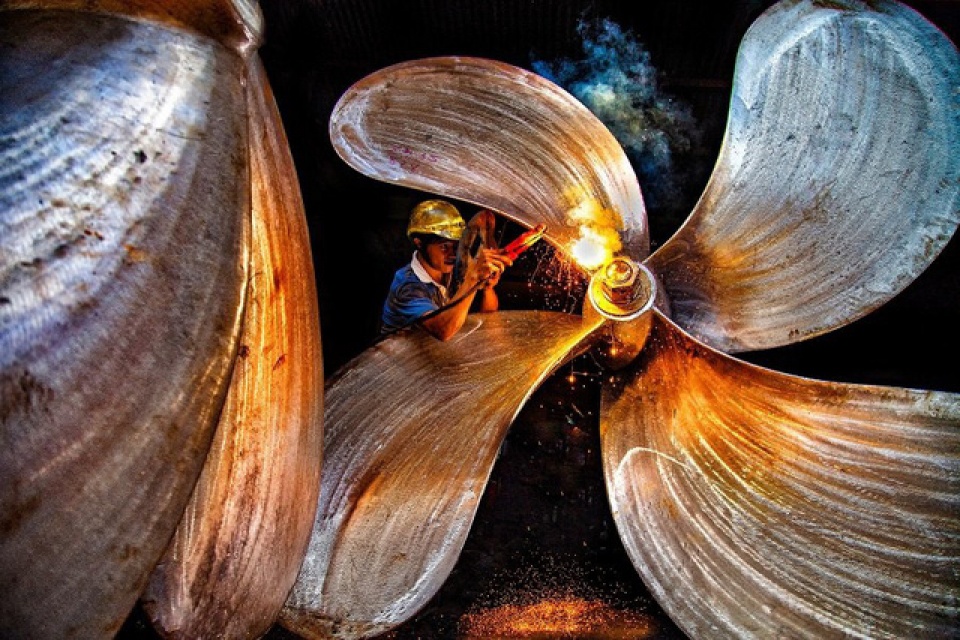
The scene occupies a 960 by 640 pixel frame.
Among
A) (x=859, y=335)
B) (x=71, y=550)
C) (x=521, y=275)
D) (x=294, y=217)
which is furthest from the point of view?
(x=521, y=275)

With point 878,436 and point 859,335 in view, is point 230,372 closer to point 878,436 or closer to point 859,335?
point 878,436

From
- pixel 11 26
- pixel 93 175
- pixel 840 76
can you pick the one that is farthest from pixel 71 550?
pixel 840 76

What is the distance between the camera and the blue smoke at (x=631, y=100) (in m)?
3.15

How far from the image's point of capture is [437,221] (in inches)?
122

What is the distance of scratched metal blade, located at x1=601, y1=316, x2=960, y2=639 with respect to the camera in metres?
1.69

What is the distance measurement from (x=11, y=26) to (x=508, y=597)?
8.18 ft

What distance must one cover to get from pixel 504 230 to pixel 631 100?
975 mm

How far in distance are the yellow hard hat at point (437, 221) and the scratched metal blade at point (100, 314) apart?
1757mm

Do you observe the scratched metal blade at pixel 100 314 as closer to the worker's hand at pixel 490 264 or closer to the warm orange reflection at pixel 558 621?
the worker's hand at pixel 490 264

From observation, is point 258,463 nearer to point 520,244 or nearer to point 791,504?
point 520,244

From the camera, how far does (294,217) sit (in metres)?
1.67

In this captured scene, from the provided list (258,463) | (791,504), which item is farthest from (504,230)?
(258,463)

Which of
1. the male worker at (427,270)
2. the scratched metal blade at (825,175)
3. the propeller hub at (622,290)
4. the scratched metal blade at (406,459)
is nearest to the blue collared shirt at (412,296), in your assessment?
the male worker at (427,270)

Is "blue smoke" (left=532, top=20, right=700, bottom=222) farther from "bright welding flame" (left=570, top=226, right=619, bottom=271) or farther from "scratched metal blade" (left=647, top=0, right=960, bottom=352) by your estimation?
"bright welding flame" (left=570, top=226, right=619, bottom=271)
